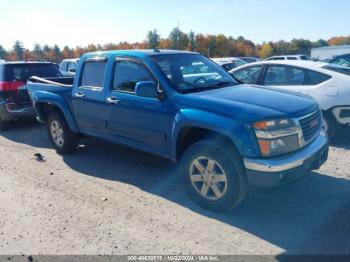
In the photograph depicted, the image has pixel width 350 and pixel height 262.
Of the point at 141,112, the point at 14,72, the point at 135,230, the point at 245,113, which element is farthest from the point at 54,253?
the point at 14,72

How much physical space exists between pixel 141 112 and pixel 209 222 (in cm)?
172

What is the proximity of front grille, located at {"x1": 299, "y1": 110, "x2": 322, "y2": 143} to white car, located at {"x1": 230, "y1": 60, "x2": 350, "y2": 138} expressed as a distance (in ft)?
7.07

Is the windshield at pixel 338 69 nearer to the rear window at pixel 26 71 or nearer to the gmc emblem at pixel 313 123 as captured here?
the gmc emblem at pixel 313 123

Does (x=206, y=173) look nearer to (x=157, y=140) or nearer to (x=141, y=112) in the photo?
(x=157, y=140)

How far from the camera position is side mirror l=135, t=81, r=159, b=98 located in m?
4.32

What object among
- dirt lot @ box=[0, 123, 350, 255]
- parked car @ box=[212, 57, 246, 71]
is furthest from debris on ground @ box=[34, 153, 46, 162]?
parked car @ box=[212, 57, 246, 71]

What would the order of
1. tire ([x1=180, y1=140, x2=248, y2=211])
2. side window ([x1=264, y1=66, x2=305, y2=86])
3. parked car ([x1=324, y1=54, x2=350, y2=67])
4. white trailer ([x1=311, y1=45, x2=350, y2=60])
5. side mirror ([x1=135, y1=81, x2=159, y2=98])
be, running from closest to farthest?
tire ([x1=180, y1=140, x2=248, y2=211]) → side mirror ([x1=135, y1=81, x2=159, y2=98]) → side window ([x1=264, y1=66, x2=305, y2=86]) → parked car ([x1=324, y1=54, x2=350, y2=67]) → white trailer ([x1=311, y1=45, x2=350, y2=60])

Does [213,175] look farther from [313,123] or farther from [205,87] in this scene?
[313,123]

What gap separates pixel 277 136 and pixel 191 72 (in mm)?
1774

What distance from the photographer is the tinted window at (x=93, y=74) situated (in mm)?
5297

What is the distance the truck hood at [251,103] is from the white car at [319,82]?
2.20 m

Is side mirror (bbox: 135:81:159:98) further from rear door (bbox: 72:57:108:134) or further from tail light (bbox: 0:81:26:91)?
tail light (bbox: 0:81:26:91)

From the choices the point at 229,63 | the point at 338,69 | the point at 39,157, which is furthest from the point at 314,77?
the point at 229,63

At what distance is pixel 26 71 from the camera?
870cm
